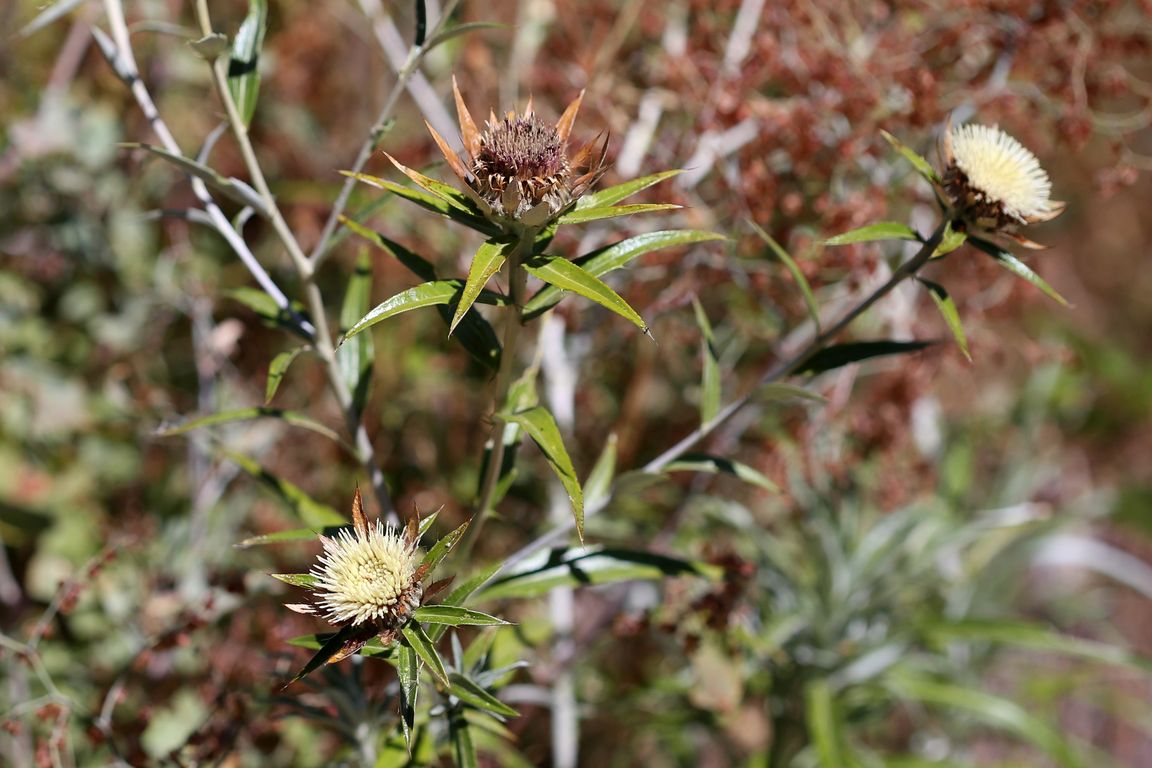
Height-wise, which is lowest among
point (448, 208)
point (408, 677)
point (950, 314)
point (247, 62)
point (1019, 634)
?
point (408, 677)

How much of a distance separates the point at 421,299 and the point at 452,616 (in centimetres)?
24

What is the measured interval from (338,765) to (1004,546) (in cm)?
150

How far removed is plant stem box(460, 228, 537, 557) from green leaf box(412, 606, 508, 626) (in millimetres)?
165

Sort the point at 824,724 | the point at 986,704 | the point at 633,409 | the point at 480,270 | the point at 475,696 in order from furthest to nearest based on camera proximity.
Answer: the point at 633,409
the point at 986,704
the point at 824,724
the point at 475,696
the point at 480,270

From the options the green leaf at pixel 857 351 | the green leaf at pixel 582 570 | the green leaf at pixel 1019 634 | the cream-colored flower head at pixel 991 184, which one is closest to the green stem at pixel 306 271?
the green leaf at pixel 582 570

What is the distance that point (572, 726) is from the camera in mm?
1480

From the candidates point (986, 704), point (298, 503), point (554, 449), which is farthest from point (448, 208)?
point (986, 704)

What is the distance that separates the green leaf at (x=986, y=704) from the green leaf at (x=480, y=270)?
44.5 inches

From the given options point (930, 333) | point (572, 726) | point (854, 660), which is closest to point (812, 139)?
point (930, 333)

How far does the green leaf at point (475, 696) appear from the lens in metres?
0.74

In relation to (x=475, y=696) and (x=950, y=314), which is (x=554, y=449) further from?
(x=950, y=314)

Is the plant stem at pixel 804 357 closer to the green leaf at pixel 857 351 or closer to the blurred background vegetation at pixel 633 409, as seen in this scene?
the green leaf at pixel 857 351

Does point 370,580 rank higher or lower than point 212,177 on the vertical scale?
lower

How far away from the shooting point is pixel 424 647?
679 millimetres
